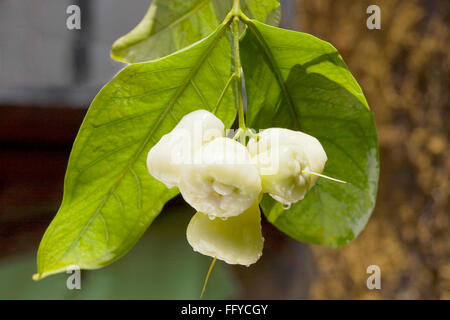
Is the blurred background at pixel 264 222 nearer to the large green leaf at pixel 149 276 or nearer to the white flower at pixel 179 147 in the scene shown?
the large green leaf at pixel 149 276

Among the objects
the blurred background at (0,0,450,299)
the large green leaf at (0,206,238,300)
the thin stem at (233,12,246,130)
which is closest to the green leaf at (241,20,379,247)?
the thin stem at (233,12,246,130)

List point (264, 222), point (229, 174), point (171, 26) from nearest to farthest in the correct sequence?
1. point (229, 174)
2. point (171, 26)
3. point (264, 222)

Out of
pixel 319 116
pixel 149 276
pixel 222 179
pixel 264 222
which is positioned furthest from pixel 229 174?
pixel 149 276

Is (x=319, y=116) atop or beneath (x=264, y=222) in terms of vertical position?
atop

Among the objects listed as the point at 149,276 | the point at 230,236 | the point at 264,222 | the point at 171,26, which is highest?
the point at 171,26

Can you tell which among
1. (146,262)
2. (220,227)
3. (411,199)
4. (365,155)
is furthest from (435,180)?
(146,262)

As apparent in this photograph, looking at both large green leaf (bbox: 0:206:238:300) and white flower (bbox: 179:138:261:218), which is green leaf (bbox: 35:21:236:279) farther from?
large green leaf (bbox: 0:206:238:300)

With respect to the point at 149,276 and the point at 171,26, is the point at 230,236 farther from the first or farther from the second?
the point at 149,276
